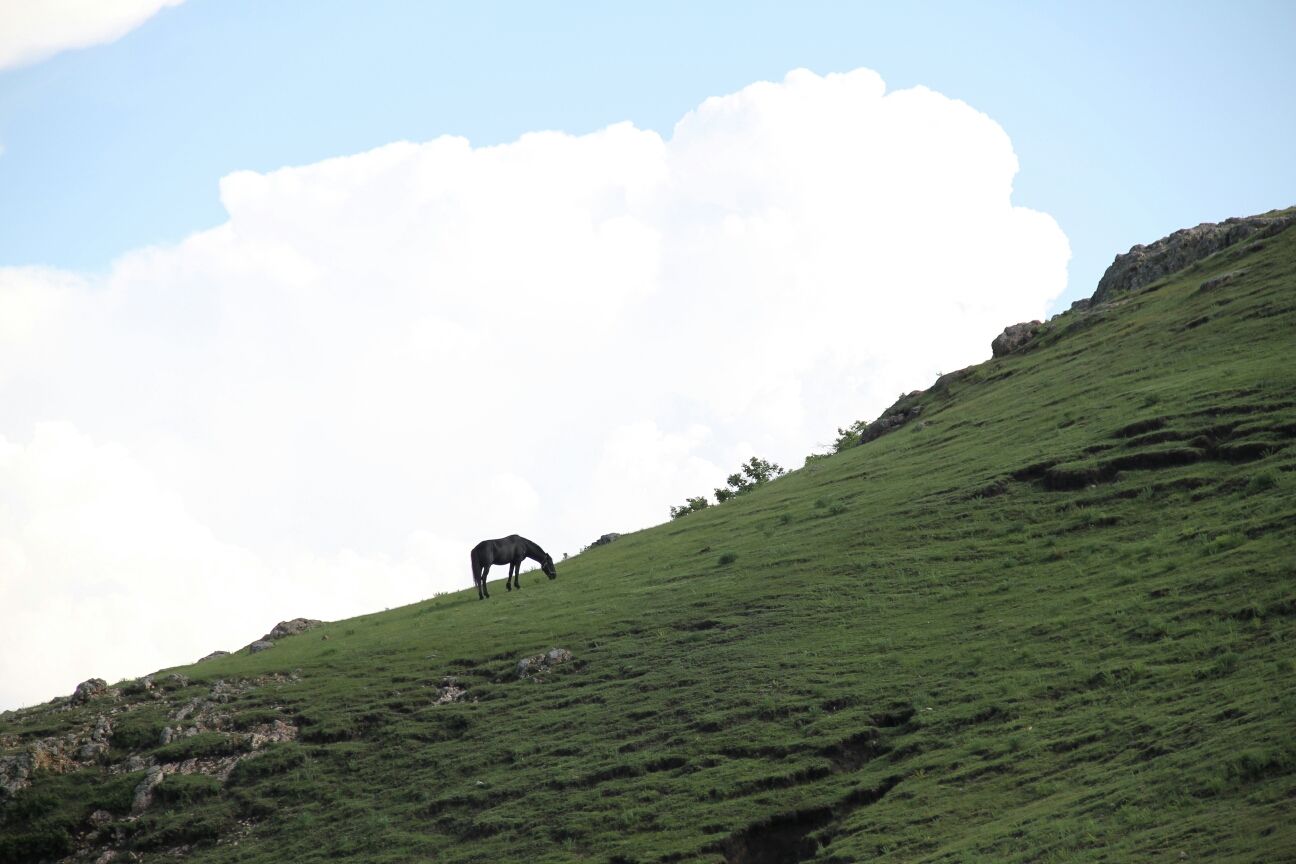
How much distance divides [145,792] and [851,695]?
17334 mm

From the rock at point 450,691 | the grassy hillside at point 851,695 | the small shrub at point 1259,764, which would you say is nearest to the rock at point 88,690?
the grassy hillside at point 851,695

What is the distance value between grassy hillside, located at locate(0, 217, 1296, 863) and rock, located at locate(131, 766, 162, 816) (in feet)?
0.81

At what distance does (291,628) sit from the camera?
47344mm

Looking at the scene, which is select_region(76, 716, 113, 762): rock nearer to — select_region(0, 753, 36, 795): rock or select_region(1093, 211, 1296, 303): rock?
select_region(0, 753, 36, 795): rock

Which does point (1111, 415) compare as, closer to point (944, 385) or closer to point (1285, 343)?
point (1285, 343)

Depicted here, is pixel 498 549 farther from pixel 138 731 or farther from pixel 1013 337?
pixel 1013 337

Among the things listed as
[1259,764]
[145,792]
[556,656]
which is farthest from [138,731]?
[1259,764]

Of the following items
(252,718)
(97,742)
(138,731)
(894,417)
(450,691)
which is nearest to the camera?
(97,742)

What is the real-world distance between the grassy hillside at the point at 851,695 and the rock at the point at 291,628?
2336 mm

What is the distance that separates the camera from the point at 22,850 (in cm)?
2772

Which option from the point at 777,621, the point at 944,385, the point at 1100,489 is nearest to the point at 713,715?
the point at 777,621

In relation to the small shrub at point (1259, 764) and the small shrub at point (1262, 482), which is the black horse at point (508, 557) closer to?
the small shrub at point (1262, 482)

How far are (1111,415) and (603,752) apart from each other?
2354 cm

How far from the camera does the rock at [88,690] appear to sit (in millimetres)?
34375
